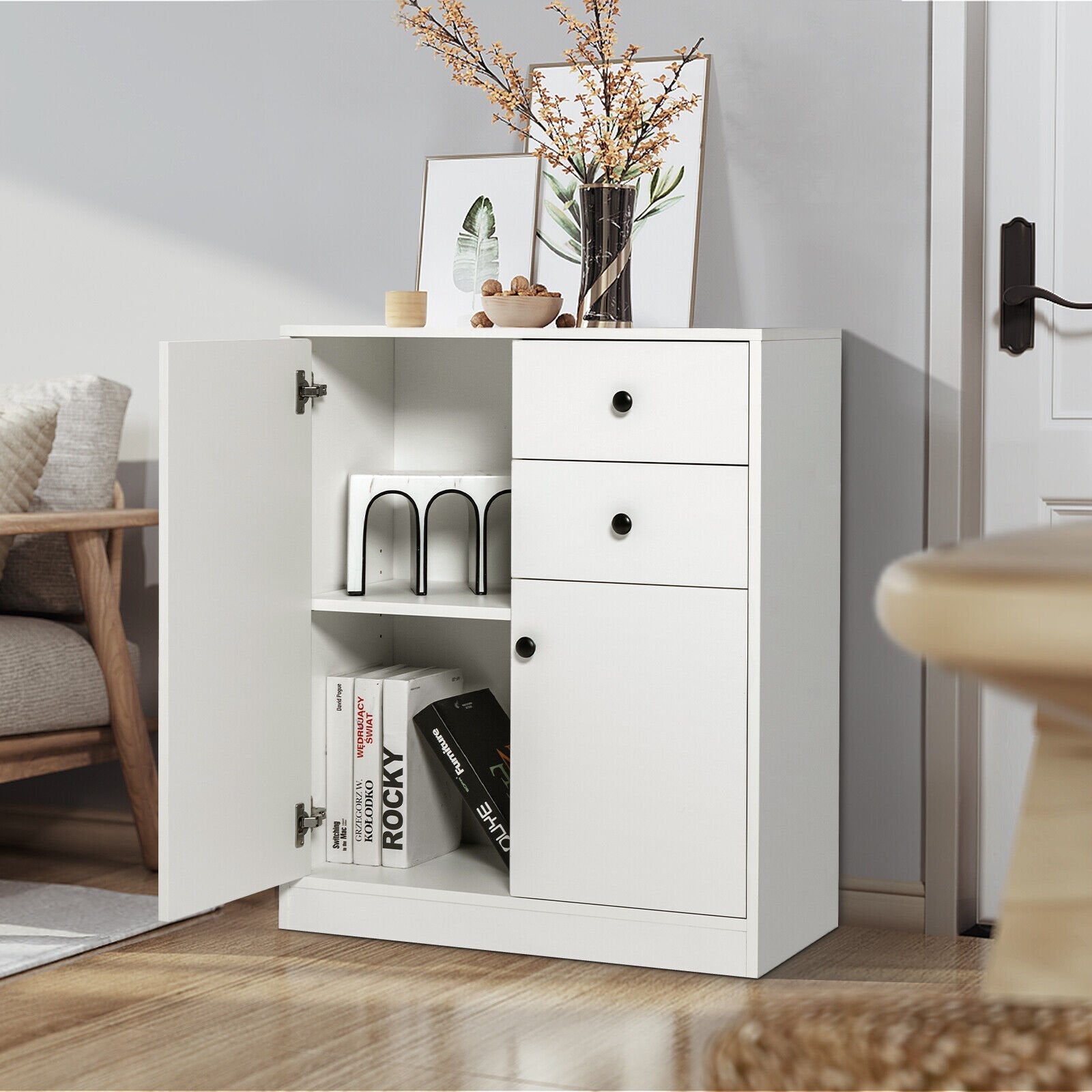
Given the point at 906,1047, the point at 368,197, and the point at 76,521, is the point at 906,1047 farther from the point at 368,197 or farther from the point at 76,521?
the point at 368,197

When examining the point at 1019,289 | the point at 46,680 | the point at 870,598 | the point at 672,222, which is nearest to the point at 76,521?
the point at 46,680

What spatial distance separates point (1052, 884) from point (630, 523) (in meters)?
1.67

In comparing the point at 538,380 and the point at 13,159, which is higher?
the point at 13,159

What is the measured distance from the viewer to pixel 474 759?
2.35 meters

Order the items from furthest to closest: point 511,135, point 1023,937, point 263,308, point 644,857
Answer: point 263,308
point 511,135
point 644,857
point 1023,937

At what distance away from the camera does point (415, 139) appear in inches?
103

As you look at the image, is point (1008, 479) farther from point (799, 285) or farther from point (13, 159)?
point (13, 159)

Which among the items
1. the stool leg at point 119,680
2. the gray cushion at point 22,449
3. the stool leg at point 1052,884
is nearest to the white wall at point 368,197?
the stool leg at point 119,680

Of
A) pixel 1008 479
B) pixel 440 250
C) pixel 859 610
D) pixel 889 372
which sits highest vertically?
pixel 440 250

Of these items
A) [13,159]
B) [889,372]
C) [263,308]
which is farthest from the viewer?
[13,159]

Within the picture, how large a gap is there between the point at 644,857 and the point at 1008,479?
0.82m

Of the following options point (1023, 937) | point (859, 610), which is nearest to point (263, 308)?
point (859, 610)

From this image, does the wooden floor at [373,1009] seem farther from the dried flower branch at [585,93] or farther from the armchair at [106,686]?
the dried flower branch at [585,93]

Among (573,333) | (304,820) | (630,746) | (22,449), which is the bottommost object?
(304,820)
